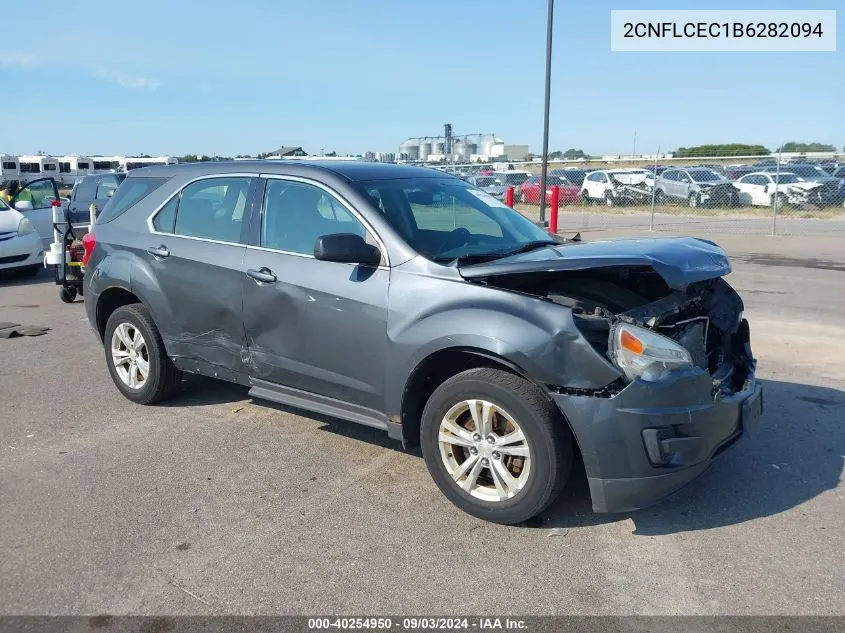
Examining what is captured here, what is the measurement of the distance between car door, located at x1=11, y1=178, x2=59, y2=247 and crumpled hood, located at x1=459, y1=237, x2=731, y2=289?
11.2 m

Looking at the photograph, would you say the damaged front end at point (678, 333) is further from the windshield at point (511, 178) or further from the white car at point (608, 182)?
the windshield at point (511, 178)

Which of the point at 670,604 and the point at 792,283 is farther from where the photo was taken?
the point at 792,283

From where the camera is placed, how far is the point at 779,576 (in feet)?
10.6

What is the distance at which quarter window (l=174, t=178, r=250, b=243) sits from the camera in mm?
4875

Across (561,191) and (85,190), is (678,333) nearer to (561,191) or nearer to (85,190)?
(85,190)

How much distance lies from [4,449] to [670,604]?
4.16 metres

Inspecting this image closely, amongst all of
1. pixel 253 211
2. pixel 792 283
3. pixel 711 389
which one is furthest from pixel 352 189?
pixel 792 283

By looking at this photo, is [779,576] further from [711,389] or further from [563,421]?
[563,421]

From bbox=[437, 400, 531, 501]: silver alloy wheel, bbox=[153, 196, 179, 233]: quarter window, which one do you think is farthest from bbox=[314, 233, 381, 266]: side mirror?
bbox=[153, 196, 179, 233]: quarter window

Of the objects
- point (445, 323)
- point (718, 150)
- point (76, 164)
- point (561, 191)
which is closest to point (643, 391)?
point (445, 323)

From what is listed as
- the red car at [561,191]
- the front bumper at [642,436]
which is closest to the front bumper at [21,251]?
the front bumper at [642,436]

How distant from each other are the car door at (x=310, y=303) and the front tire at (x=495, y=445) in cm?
48

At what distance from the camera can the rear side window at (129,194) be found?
554 cm

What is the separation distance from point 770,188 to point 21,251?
22040 millimetres
